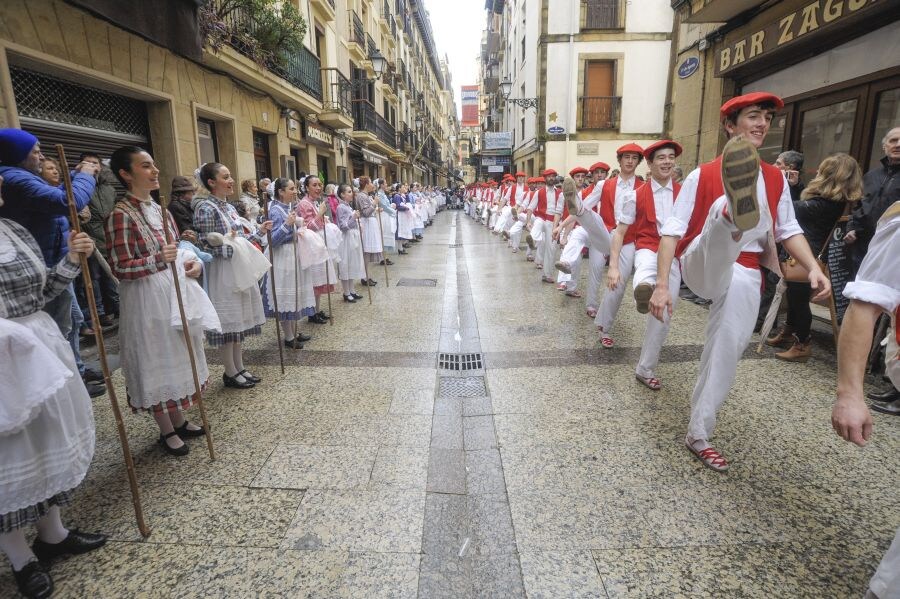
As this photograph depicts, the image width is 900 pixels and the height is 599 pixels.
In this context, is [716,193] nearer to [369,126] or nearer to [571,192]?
[571,192]

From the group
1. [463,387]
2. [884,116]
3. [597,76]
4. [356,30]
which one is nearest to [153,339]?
[463,387]

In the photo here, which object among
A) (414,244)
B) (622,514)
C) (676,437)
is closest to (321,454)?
(622,514)

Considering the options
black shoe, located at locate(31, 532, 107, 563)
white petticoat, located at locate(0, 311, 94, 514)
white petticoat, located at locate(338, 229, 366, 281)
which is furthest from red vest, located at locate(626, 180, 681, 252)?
white petticoat, located at locate(338, 229, 366, 281)

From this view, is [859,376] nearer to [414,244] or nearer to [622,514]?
[622,514]

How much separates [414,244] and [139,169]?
12871mm

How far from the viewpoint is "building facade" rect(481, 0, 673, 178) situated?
61.1 feet

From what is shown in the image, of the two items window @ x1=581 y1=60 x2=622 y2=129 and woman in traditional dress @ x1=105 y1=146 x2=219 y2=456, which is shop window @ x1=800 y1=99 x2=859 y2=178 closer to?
woman in traditional dress @ x1=105 y1=146 x2=219 y2=456

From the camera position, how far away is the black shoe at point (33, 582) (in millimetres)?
1950

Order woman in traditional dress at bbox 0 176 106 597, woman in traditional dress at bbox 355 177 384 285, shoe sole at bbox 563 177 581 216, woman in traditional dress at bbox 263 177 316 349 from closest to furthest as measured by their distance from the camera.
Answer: woman in traditional dress at bbox 0 176 106 597
shoe sole at bbox 563 177 581 216
woman in traditional dress at bbox 263 177 316 349
woman in traditional dress at bbox 355 177 384 285

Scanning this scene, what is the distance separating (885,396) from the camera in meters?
3.68

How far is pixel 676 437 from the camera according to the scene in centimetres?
319

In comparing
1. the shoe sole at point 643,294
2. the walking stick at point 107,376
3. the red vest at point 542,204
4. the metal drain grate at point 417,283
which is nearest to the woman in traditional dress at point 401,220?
the metal drain grate at point 417,283

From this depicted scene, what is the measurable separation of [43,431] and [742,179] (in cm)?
299

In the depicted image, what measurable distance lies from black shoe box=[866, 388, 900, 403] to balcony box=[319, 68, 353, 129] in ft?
46.2
